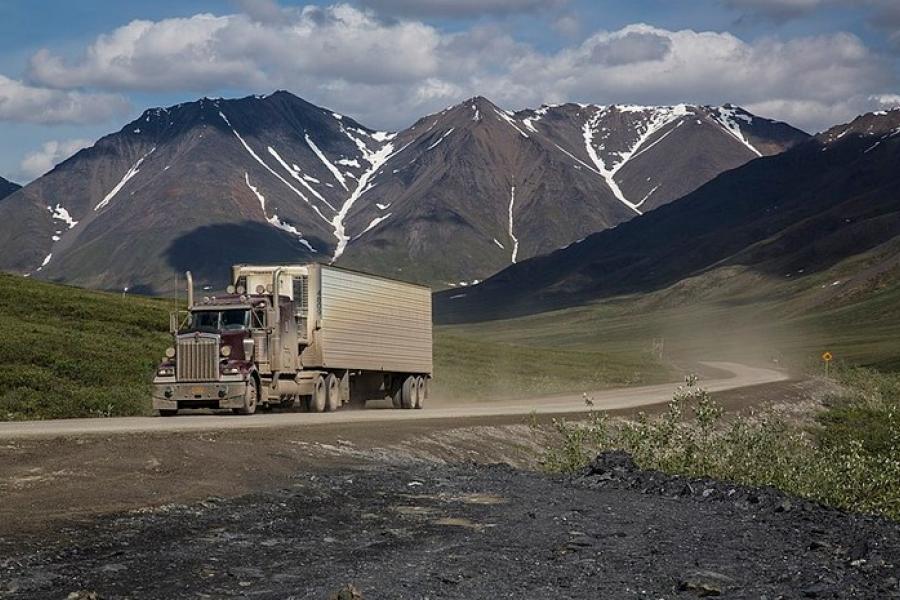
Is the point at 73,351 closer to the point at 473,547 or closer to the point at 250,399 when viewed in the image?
the point at 250,399

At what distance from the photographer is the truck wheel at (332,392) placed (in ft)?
131

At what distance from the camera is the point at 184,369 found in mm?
34594

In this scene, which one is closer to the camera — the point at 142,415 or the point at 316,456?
the point at 316,456

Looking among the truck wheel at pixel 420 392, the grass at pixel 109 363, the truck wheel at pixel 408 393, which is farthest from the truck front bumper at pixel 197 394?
the truck wheel at pixel 420 392

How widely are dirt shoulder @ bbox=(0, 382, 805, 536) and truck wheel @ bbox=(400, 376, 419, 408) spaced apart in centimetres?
1146

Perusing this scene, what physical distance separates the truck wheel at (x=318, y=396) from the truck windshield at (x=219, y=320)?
372 centimetres

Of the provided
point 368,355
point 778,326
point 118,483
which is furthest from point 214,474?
point 778,326

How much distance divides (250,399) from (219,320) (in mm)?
2510

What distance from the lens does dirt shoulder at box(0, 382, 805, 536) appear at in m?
17.1

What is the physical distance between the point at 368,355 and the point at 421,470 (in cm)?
1875

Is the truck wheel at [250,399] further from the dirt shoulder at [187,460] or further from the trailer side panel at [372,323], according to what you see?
the dirt shoulder at [187,460]

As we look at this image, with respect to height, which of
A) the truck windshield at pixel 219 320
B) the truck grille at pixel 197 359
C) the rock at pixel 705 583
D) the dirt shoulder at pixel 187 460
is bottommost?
the rock at pixel 705 583

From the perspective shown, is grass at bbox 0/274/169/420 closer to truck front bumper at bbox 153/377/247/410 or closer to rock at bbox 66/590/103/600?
truck front bumper at bbox 153/377/247/410

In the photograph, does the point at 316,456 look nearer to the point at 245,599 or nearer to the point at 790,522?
the point at 790,522
